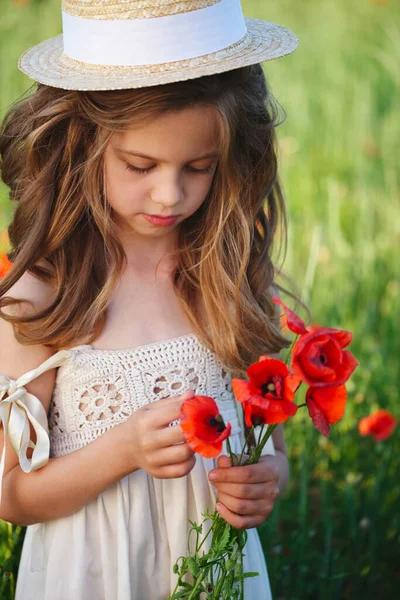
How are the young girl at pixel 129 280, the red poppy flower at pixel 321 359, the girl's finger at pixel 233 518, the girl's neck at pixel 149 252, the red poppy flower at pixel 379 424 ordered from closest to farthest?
the red poppy flower at pixel 321 359 → the girl's finger at pixel 233 518 → the young girl at pixel 129 280 → the girl's neck at pixel 149 252 → the red poppy flower at pixel 379 424

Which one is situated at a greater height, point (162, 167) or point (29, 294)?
point (162, 167)

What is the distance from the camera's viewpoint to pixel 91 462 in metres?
1.40

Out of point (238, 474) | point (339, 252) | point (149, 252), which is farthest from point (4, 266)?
point (339, 252)

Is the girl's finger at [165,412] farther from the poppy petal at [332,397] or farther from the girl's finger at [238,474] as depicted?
the poppy petal at [332,397]

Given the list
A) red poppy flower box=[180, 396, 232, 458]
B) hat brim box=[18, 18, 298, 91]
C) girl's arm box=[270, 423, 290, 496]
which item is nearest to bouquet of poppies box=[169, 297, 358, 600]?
red poppy flower box=[180, 396, 232, 458]

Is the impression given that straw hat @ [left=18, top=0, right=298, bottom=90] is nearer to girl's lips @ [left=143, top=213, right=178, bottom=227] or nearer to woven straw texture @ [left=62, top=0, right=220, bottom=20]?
woven straw texture @ [left=62, top=0, right=220, bottom=20]

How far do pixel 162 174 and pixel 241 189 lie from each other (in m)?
0.25

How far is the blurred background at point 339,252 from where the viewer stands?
2.02 meters

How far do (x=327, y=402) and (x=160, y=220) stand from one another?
1.54 feet

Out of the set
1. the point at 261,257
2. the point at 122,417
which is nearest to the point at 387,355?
the point at 261,257

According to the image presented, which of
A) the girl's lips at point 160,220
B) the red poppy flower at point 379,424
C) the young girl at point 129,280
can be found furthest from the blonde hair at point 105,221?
the red poppy flower at point 379,424

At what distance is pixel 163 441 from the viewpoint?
4.06 feet

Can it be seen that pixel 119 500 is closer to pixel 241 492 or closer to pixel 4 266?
pixel 241 492

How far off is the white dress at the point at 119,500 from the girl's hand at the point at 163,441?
0.61 feet
